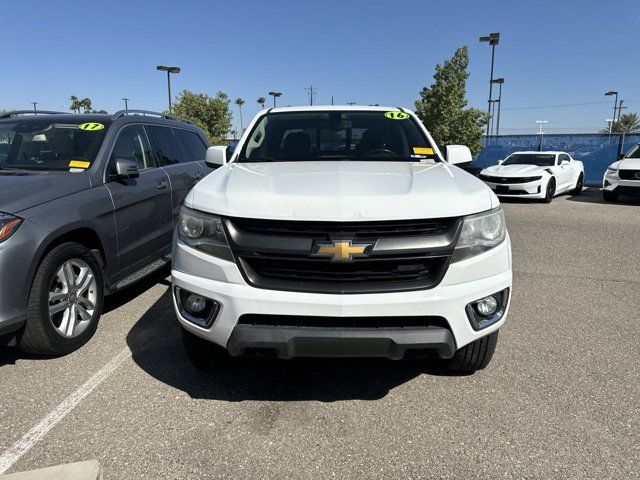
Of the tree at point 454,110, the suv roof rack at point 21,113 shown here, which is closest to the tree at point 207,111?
the tree at point 454,110

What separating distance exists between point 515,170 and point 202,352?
1237 cm

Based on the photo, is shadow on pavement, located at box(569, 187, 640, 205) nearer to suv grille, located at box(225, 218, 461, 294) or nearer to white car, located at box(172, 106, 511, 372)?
white car, located at box(172, 106, 511, 372)

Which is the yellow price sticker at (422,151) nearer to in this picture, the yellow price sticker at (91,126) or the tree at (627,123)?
the yellow price sticker at (91,126)

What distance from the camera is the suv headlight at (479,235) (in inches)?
97.9

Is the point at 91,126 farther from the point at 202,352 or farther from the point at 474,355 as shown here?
the point at 474,355

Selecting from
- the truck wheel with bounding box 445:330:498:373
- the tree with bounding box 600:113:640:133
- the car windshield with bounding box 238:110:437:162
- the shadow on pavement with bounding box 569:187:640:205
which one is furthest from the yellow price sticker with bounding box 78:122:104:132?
the tree with bounding box 600:113:640:133

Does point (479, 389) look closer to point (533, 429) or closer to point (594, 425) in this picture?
point (533, 429)

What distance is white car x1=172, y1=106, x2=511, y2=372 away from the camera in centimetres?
240

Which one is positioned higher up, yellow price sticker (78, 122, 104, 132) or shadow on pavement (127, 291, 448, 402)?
yellow price sticker (78, 122, 104, 132)

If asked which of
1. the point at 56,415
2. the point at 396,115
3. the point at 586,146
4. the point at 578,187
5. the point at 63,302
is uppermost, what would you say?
the point at 586,146

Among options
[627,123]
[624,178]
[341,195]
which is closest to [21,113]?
[341,195]

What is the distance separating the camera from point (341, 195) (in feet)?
8.18

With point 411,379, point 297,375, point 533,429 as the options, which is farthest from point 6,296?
point 533,429

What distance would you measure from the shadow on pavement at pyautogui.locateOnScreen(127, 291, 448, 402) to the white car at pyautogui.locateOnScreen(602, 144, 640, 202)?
38.6ft
